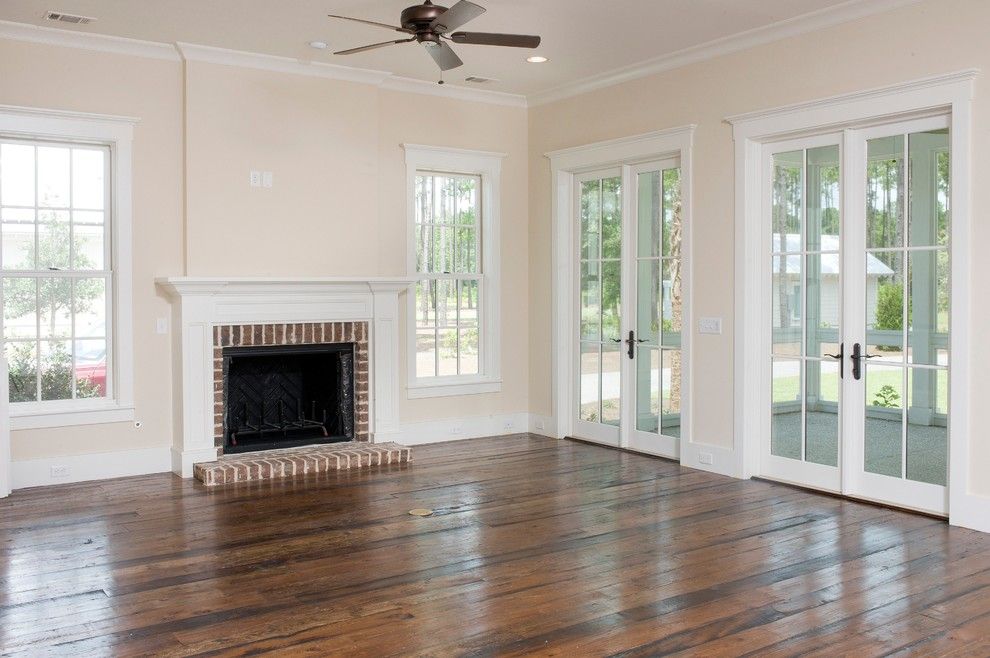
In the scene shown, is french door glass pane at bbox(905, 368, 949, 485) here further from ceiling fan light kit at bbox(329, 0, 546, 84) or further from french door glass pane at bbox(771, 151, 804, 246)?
ceiling fan light kit at bbox(329, 0, 546, 84)

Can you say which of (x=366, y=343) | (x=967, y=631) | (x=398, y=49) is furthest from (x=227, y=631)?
(x=398, y=49)

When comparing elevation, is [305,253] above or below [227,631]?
above

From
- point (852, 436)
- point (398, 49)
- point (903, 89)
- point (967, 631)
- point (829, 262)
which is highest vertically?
point (398, 49)

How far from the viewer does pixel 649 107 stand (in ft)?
22.9

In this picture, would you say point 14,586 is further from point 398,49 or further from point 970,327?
point 970,327

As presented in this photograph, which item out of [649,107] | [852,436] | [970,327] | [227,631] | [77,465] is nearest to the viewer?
[227,631]

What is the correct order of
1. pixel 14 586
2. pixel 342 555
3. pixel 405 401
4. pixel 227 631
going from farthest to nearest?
1. pixel 405 401
2. pixel 342 555
3. pixel 14 586
4. pixel 227 631

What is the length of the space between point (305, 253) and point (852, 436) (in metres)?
4.16

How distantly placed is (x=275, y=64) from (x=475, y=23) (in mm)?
1784

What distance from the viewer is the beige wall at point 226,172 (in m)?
6.22

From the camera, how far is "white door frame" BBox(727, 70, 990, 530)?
4.98m

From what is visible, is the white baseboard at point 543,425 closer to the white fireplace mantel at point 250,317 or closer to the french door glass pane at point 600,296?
the french door glass pane at point 600,296

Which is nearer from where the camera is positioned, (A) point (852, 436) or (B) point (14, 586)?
(B) point (14, 586)

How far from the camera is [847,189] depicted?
5594 mm
